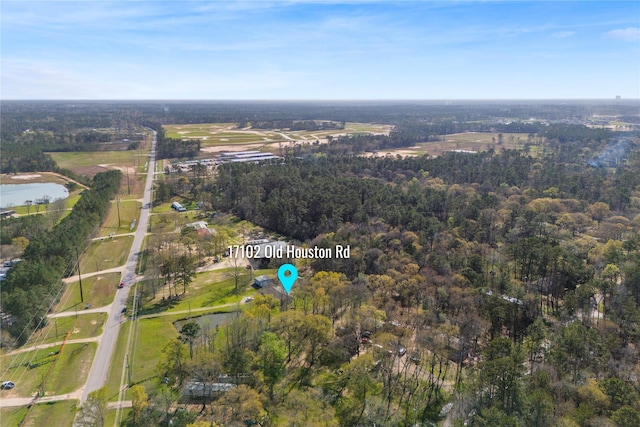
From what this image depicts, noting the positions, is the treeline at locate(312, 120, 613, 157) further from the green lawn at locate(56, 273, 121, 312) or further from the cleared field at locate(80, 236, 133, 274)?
the green lawn at locate(56, 273, 121, 312)

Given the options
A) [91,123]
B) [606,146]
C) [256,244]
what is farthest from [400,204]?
[91,123]

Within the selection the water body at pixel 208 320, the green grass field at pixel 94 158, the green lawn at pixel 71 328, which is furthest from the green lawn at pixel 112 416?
the green grass field at pixel 94 158

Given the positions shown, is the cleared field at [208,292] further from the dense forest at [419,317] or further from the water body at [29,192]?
the water body at [29,192]

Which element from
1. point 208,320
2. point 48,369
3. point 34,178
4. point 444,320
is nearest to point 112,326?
point 48,369

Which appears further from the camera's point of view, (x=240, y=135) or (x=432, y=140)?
(x=240, y=135)

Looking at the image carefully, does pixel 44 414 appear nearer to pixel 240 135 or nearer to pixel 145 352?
pixel 145 352
